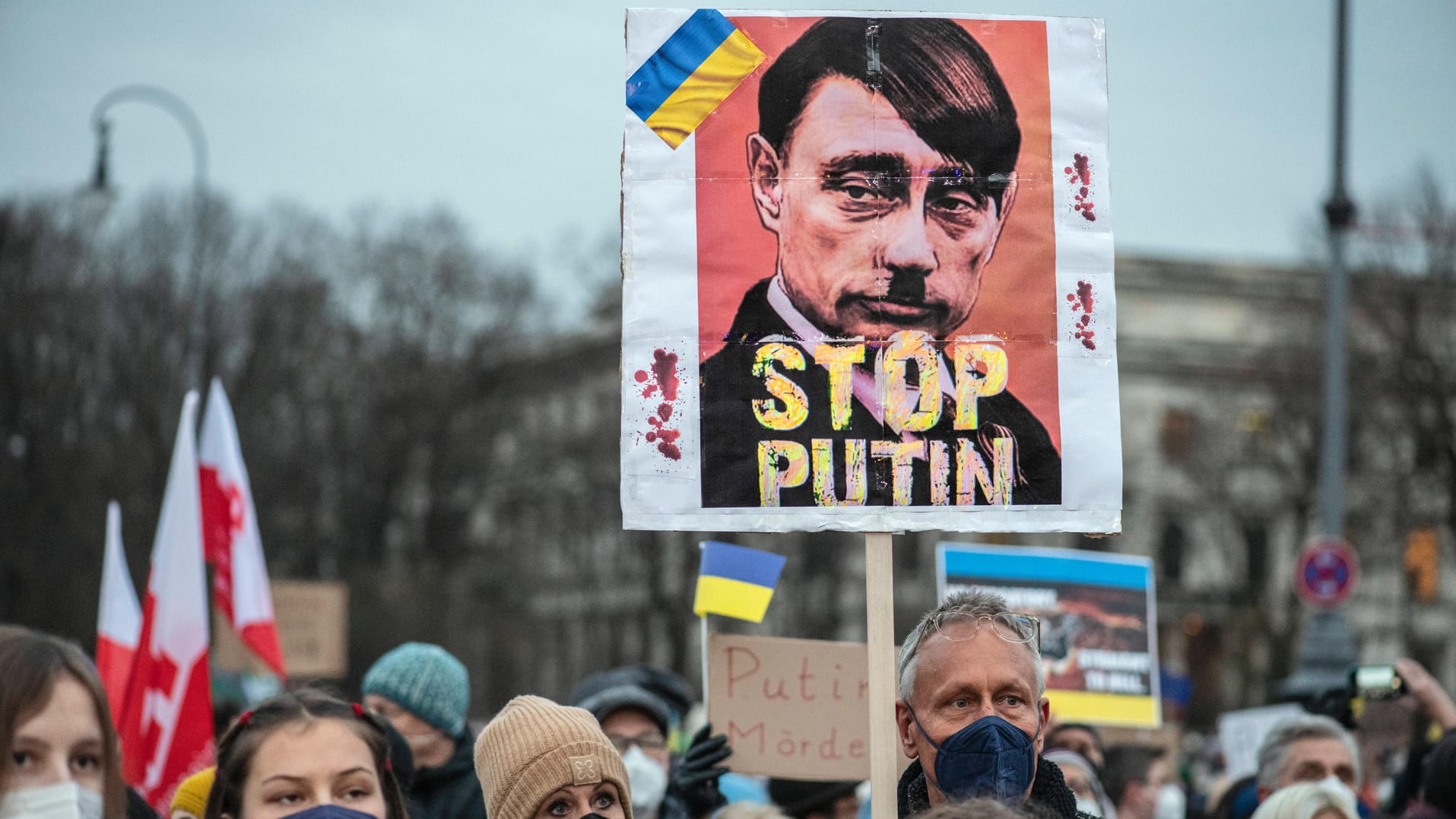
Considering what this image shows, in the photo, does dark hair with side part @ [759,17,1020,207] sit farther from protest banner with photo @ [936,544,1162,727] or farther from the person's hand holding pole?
protest banner with photo @ [936,544,1162,727]

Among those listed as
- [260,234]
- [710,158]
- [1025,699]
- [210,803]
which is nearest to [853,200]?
[710,158]

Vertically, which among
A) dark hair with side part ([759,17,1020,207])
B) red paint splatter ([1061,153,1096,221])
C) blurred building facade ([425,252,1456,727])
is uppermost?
dark hair with side part ([759,17,1020,207])

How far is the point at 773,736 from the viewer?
6457mm

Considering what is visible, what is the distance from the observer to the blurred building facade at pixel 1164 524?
41.6 metres

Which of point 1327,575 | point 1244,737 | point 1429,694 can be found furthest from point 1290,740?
point 1327,575

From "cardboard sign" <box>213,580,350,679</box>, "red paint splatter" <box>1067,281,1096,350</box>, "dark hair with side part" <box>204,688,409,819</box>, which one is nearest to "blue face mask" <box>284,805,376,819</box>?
"dark hair with side part" <box>204,688,409,819</box>

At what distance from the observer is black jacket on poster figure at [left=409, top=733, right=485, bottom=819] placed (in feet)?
19.2

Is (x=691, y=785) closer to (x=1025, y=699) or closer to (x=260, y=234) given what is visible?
(x=1025, y=699)

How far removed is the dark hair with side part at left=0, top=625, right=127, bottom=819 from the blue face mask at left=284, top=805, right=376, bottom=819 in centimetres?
34

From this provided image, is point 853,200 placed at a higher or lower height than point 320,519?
higher

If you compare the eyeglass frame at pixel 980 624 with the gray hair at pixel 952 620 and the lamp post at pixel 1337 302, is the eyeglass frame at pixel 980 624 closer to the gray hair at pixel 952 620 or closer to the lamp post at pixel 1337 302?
the gray hair at pixel 952 620

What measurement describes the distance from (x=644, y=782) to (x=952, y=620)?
2381 mm

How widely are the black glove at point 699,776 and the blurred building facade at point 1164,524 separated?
1240 inches

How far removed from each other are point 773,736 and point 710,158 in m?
2.40
